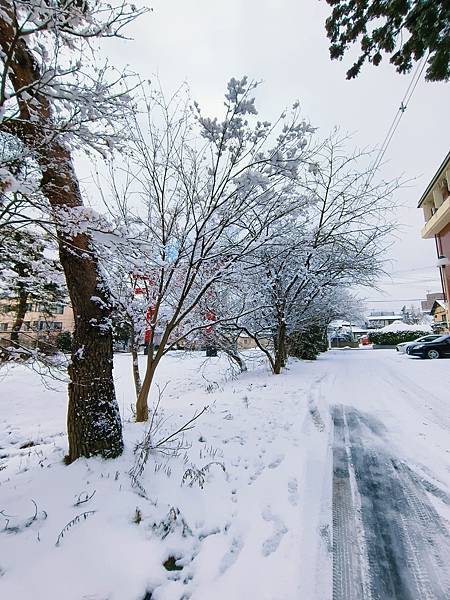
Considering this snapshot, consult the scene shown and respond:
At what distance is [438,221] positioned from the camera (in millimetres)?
16484

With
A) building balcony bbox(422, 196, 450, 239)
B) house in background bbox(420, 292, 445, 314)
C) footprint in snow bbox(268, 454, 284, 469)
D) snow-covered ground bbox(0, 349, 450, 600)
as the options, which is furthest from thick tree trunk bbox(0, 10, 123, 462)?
house in background bbox(420, 292, 445, 314)

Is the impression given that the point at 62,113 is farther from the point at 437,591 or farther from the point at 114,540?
the point at 437,591

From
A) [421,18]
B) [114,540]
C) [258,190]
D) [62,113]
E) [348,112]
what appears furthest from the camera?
[348,112]

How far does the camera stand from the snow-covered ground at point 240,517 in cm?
167

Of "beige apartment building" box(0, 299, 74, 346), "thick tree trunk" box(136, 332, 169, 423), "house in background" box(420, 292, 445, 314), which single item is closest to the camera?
"beige apartment building" box(0, 299, 74, 346)

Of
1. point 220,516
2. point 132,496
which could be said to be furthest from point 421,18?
point 132,496

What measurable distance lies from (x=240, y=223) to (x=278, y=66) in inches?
91.2

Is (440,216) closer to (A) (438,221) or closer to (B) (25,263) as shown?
(A) (438,221)

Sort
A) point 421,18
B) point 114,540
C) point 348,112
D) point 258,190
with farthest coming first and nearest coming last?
point 348,112 < point 258,190 < point 421,18 < point 114,540

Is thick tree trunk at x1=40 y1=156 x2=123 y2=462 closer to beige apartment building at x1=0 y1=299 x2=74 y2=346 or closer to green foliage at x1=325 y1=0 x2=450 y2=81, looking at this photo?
beige apartment building at x1=0 y1=299 x2=74 y2=346

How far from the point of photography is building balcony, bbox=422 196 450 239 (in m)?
15.2

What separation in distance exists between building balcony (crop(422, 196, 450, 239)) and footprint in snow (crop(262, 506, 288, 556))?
17631 mm

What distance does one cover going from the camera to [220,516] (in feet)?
7.64

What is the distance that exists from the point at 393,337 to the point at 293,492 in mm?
31173
